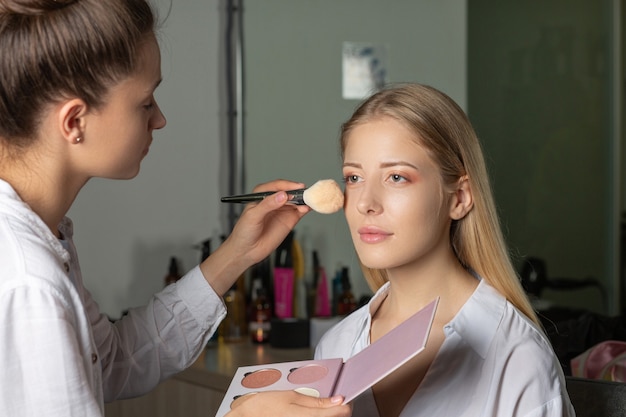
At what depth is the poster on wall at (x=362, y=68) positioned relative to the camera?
282 centimetres

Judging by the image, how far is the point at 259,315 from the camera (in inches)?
102

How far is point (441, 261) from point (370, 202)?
0.18 metres

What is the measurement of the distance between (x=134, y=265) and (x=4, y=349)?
157 centimetres

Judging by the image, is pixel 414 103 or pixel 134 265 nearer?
pixel 414 103

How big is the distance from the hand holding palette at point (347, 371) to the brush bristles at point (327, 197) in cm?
28

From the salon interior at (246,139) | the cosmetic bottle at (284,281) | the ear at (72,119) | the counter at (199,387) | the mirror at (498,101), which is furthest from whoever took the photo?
the mirror at (498,101)

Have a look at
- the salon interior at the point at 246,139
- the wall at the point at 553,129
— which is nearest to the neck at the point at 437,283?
the salon interior at the point at 246,139

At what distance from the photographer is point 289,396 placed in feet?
3.68

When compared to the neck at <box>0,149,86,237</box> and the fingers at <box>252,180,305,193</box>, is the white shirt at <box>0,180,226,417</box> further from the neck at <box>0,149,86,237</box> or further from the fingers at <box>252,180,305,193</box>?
the fingers at <box>252,180,305,193</box>

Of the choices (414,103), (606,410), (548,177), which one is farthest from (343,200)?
(548,177)

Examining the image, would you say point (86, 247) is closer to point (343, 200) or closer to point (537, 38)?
point (343, 200)

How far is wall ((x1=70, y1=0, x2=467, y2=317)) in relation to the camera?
2.59m

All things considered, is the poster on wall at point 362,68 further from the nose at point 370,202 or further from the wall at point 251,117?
the nose at point 370,202

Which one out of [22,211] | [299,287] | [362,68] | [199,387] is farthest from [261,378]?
[362,68]
